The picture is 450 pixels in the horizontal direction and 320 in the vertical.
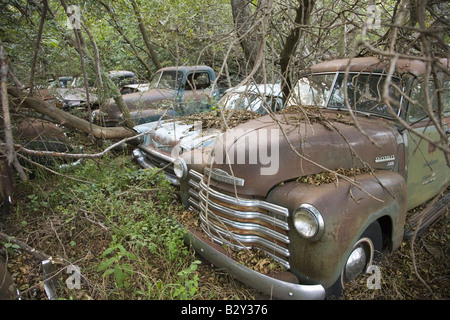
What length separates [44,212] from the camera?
3.46 metres

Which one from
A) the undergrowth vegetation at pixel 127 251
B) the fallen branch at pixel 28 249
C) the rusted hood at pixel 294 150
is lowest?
the undergrowth vegetation at pixel 127 251

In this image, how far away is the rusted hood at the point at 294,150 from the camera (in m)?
2.30

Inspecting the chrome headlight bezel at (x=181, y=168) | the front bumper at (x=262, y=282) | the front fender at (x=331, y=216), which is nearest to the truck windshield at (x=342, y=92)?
the front fender at (x=331, y=216)

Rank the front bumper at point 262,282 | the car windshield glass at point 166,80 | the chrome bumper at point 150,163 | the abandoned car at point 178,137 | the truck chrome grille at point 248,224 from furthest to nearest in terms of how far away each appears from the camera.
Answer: the car windshield glass at point 166,80 < the chrome bumper at point 150,163 < the abandoned car at point 178,137 < the truck chrome grille at point 248,224 < the front bumper at point 262,282

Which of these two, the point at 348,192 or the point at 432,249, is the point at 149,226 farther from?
the point at 432,249

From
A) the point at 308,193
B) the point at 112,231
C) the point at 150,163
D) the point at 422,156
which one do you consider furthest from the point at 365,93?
the point at 150,163

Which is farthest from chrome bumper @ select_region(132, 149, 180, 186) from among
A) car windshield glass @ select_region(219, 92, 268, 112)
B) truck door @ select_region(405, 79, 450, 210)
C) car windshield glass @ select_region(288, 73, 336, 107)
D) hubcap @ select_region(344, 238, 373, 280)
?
truck door @ select_region(405, 79, 450, 210)

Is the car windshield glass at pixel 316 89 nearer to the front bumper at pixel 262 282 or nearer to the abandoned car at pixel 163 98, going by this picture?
the front bumper at pixel 262 282

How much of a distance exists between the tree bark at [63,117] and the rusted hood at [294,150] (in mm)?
2448

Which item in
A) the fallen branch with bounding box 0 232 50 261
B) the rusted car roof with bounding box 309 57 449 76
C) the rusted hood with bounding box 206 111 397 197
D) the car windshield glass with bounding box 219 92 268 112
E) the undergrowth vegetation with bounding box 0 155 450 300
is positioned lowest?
the undergrowth vegetation with bounding box 0 155 450 300

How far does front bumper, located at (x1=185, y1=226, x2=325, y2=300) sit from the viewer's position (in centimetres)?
195

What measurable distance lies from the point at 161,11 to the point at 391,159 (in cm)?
726

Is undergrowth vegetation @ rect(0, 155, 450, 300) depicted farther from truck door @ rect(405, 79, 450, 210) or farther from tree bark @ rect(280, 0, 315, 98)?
tree bark @ rect(280, 0, 315, 98)
